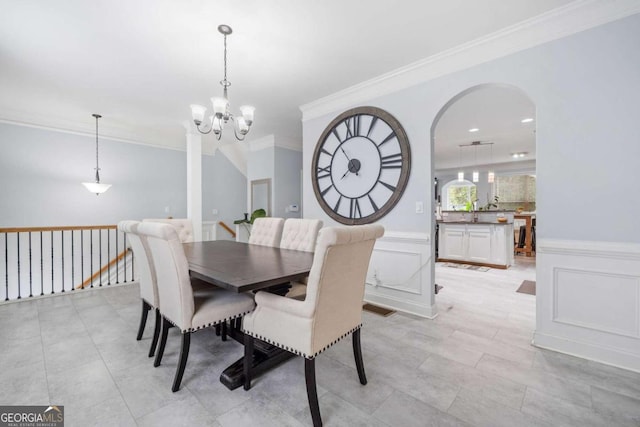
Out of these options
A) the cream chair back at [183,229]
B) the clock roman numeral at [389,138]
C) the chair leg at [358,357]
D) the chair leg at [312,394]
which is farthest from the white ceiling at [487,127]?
the cream chair back at [183,229]

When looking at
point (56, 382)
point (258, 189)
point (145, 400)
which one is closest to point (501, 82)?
point (145, 400)

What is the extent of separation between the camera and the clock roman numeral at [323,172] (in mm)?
3783

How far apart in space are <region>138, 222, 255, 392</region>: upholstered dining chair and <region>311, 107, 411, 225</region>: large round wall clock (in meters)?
1.94

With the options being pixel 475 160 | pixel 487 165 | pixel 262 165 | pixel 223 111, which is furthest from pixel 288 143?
pixel 487 165

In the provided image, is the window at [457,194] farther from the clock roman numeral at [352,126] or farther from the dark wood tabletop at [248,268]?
the dark wood tabletop at [248,268]

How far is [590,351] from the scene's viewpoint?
6.70 ft

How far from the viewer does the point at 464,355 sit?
211cm

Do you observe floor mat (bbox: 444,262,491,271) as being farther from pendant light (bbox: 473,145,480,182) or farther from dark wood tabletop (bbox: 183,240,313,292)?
dark wood tabletop (bbox: 183,240,313,292)

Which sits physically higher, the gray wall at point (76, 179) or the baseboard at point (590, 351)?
the gray wall at point (76, 179)

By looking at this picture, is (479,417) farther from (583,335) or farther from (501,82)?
(501,82)

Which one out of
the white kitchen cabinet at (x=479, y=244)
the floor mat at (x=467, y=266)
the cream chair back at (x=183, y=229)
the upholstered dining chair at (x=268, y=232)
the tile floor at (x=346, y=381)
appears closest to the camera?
the tile floor at (x=346, y=381)

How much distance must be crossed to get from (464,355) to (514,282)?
2.75 m

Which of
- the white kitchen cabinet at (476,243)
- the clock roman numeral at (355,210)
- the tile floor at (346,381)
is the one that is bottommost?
the tile floor at (346,381)

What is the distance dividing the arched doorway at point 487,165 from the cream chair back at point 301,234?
1.26 metres
